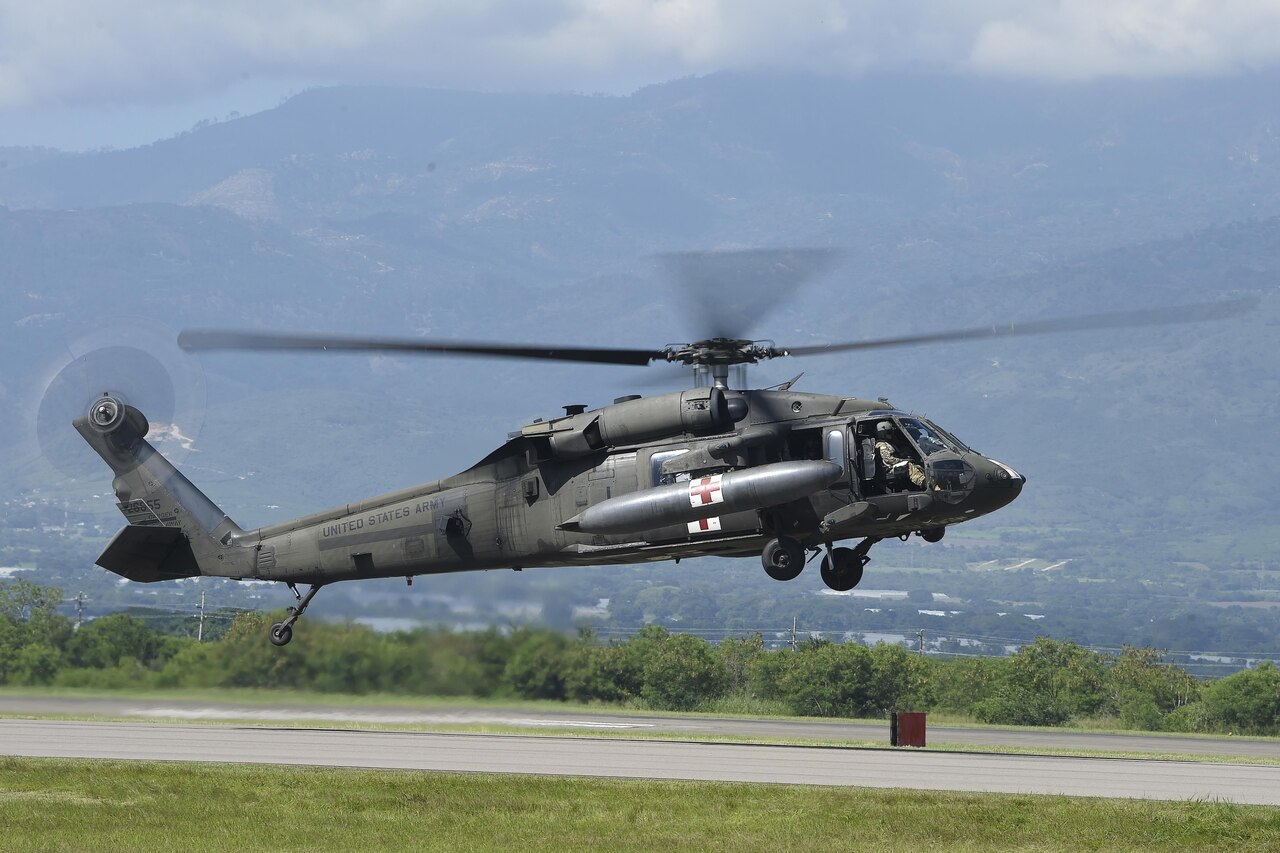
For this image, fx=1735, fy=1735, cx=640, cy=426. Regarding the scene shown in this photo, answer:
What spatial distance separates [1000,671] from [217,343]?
49.9 meters

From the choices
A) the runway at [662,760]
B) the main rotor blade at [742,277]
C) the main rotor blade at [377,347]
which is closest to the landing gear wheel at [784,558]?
the runway at [662,760]

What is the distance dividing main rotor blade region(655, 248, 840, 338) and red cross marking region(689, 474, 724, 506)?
2.84 meters

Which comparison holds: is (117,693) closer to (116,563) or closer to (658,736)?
(116,563)

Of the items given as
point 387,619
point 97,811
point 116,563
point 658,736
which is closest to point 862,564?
point 658,736

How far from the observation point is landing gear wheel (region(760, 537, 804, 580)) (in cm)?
3180

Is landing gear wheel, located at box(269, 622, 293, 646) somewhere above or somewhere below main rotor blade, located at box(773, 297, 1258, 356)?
below

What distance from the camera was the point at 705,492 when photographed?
3159 cm

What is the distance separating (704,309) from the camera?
32156 millimetres

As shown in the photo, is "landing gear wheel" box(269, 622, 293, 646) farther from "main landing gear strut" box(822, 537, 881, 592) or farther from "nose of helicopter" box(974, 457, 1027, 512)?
"nose of helicopter" box(974, 457, 1027, 512)

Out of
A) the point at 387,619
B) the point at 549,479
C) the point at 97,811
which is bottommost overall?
the point at 97,811

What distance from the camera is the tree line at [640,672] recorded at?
130 ft

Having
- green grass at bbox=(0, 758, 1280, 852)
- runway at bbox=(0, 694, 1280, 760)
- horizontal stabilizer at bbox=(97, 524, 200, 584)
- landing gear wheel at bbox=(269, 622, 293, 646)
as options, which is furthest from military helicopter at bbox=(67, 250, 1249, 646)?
green grass at bbox=(0, 758, 1280, 852)

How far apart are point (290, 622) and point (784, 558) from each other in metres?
13.0

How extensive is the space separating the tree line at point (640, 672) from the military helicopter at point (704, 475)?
12.3 feet
